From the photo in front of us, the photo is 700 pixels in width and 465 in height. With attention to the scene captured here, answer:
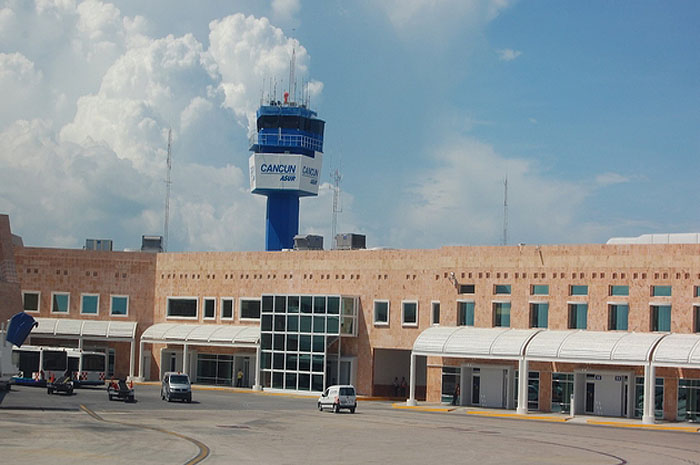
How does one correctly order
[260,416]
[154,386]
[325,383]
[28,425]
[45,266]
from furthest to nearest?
[45,266], [154,386], [325,383], [260,416], [28,425]

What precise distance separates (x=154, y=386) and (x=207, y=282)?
902cm

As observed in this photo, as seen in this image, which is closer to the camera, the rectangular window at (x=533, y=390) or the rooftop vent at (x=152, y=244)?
the rectangular window at (x=533, y=390)

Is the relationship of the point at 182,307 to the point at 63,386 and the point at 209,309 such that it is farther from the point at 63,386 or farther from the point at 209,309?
the point at 63,386

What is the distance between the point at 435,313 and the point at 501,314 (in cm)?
517

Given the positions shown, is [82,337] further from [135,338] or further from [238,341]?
[238,341]

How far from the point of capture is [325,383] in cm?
7200

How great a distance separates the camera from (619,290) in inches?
2430

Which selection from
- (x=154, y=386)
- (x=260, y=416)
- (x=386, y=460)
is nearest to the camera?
(x=386, y=460)

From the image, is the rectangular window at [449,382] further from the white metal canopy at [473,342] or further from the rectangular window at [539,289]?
the rectangular window at [539,289]

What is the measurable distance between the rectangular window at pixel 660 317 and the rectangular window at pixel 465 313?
12.1 metres

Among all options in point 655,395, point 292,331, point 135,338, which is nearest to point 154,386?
point 135,338

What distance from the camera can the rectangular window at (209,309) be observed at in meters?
80.6

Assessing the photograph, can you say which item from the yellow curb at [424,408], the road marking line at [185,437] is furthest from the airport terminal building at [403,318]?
the road marking line at [185,437]

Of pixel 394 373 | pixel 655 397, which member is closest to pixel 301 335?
pixel 394 373
